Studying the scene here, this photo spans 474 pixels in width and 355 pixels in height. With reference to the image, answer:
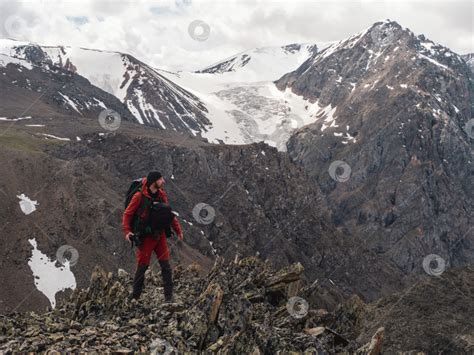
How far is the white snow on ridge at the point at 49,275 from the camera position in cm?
7612

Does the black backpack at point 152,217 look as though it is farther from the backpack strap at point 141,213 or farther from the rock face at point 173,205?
the rock face at point 173,205

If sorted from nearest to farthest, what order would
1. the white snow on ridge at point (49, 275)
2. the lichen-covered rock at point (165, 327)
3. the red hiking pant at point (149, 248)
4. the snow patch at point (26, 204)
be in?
the lichen-covered rock at point (165, 327)
the red hiking pant at point (149, 248)
the white snow on ridge at point (49, 275)
the snow patch at point (26, 204)

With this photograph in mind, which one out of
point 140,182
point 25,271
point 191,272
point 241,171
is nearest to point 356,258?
point 241,171

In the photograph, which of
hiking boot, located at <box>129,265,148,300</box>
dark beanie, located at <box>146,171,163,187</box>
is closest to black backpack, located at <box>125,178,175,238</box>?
dark beanie, located at <box>146,171,163,187</box>

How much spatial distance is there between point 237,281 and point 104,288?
20.2 feet

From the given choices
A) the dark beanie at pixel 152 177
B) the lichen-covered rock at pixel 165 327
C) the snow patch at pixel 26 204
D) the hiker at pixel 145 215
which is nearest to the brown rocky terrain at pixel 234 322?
the lichen-covered rock at pixel 165 327

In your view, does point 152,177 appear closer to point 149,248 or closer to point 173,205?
point 149,248

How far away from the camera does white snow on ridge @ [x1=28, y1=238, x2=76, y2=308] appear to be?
76125 millimetres

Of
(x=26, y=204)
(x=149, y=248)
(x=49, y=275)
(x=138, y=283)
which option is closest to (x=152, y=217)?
(x=149, y=248)

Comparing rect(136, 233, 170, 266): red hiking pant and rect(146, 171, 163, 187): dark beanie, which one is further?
rect(136, 233, 170, 266): red hiking pant

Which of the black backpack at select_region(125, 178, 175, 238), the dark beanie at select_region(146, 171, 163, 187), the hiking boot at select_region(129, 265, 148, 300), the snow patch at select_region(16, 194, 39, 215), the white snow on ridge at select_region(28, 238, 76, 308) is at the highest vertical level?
the snow patch at select_region(16, 194, 39, 215)

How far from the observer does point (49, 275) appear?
79750 millimetres

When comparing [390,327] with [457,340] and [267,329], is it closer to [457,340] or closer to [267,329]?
[457,340]

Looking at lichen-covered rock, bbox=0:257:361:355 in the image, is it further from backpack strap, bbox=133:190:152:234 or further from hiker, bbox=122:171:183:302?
backpack strap, bbox=133:190:152:234
